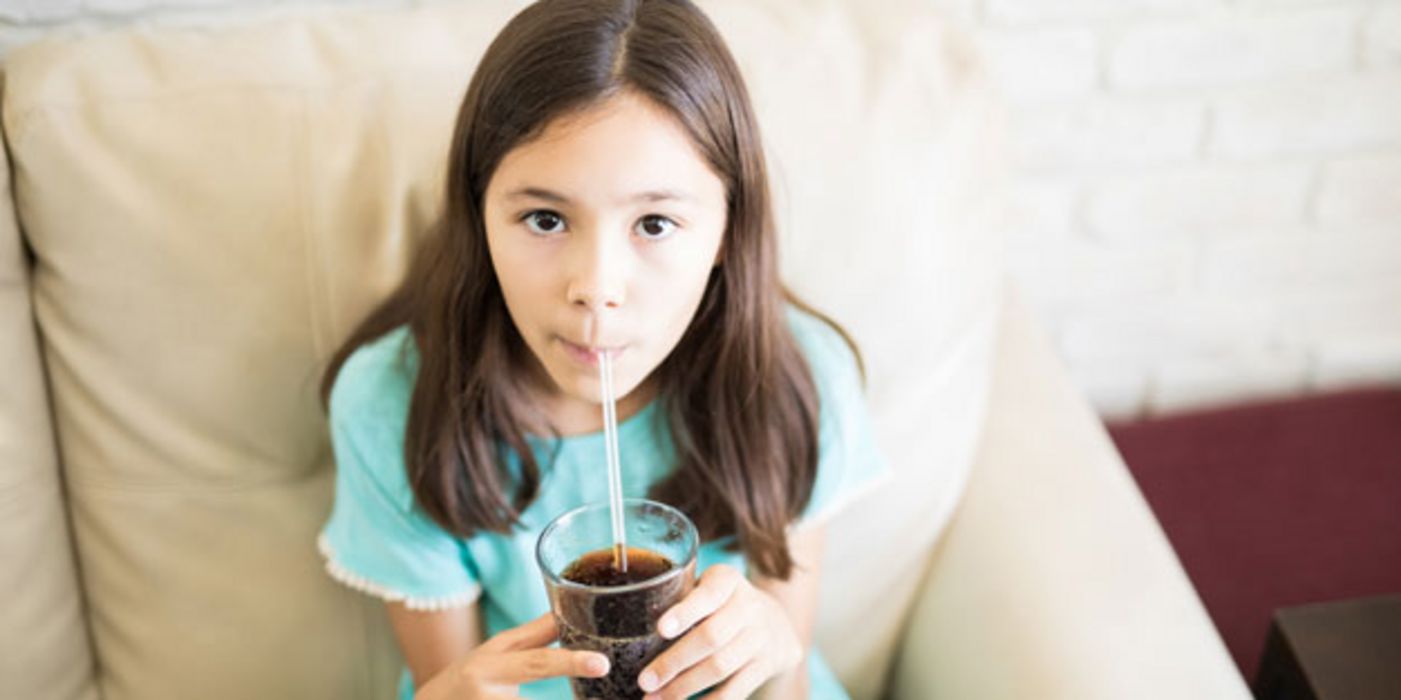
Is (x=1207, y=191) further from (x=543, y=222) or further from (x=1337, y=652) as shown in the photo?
(x=543, y=222)

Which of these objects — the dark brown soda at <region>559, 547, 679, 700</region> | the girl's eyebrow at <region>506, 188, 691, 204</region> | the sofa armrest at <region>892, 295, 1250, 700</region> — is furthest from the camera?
the sofa armrest at <region>892, 295, 1250, 700</region>

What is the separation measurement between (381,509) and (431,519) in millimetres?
46

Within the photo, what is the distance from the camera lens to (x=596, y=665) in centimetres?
81

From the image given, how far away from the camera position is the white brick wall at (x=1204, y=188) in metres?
1.54

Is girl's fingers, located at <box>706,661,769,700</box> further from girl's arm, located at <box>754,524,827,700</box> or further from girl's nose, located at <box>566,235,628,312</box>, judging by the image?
girl's nose, located at <box>566,235,628,312</box>

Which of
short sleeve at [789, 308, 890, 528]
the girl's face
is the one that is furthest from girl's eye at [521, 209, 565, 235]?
short sleeve at [789, 308, 890, 528]

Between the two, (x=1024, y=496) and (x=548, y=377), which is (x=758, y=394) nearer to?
(x=548, y=377)

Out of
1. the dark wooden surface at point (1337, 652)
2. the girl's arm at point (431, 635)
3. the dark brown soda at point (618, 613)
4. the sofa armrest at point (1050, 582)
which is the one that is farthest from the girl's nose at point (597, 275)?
the dark wooden surface at point (1337, 652)

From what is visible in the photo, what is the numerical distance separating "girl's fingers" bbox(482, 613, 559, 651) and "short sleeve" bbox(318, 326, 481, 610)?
194 millimetres

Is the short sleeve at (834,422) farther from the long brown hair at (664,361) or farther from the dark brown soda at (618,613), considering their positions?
the dark brown soda at (618,613)

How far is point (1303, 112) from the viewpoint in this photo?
5.32 feet

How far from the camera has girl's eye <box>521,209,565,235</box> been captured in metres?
0.91

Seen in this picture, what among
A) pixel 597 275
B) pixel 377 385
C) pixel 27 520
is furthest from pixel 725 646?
pixel 27 520

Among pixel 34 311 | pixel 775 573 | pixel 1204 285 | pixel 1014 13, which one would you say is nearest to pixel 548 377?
pixel 775 573
